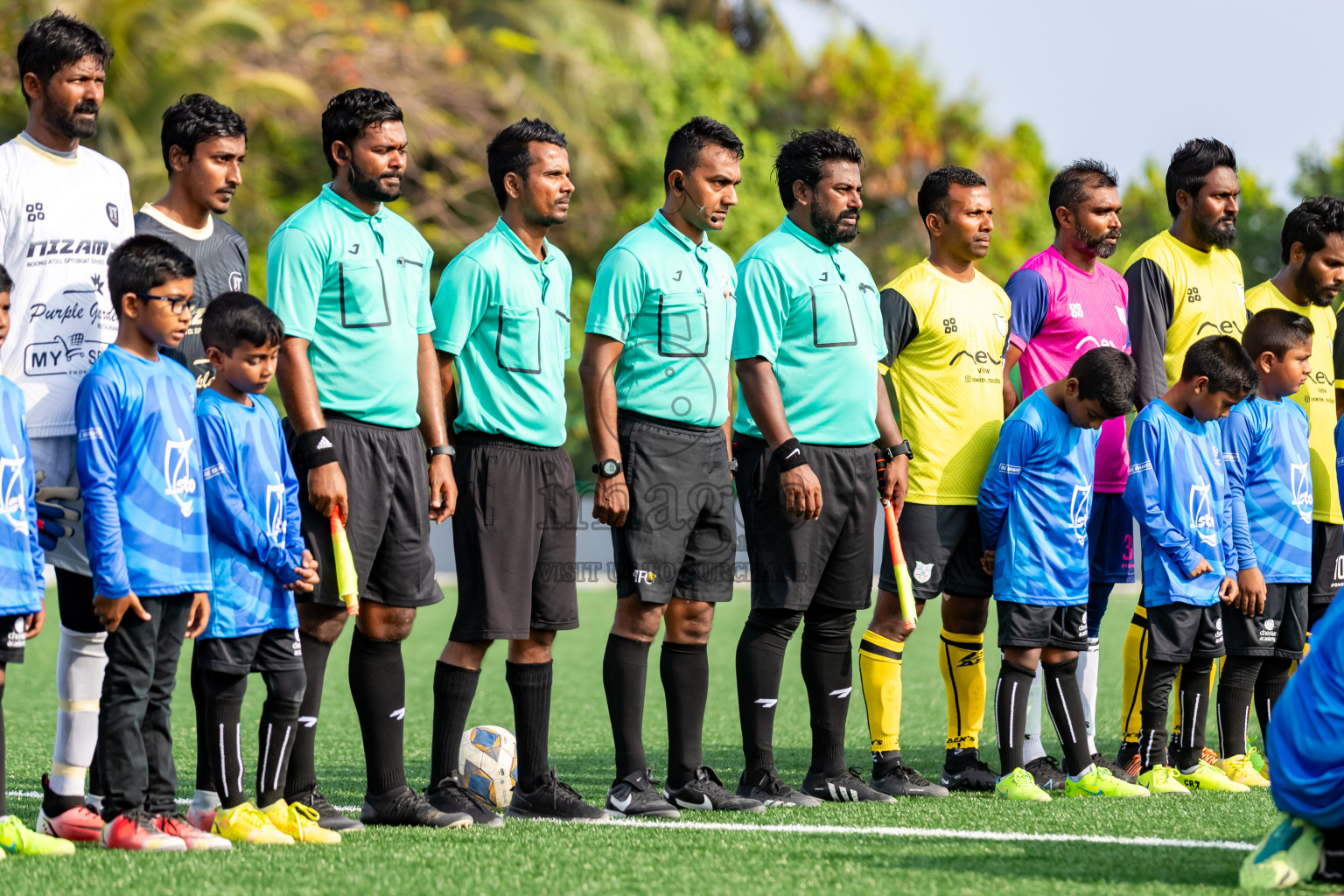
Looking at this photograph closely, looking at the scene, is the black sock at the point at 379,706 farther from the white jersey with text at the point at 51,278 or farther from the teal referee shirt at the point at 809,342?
the teal referee shirt at the point at 809,342

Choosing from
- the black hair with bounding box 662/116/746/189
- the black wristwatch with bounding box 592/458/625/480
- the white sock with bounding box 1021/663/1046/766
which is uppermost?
the black hair with bounding box 662/116/746/189

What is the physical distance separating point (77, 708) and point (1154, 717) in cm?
422

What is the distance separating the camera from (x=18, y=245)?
206 inches

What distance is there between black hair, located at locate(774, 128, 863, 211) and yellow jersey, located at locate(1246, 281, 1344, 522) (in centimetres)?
225

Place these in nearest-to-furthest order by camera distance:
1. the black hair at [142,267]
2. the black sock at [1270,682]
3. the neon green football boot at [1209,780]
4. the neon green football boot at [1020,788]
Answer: the black hair at [142,267], the neon green football boot at [1020,788], the neon green football boot at [1209,780], the black sock at [1270,682]

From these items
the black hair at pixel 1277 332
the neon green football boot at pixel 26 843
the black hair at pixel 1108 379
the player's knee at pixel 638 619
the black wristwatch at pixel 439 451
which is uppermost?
the black hair at pixel 1277 332

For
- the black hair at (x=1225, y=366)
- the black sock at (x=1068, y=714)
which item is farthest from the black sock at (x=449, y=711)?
the black hair at (x=1225, y=366)

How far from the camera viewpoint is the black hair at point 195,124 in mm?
5492

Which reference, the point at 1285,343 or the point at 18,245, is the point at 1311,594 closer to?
the point at 1285,343

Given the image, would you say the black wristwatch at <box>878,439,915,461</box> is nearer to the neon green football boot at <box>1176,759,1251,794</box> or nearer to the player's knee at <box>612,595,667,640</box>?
the player's knee at <box>612,595,667,640</box>

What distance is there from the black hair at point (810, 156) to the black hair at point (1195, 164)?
174cm

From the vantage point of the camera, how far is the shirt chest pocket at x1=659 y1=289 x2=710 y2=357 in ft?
19.9

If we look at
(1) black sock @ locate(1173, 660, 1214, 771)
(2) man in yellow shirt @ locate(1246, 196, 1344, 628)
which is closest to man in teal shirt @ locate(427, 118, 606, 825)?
(1) black sock @ locate(1173, 660, 1214, 771)

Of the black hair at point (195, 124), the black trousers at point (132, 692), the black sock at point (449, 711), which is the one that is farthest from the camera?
the black sock at point (449, 711)
